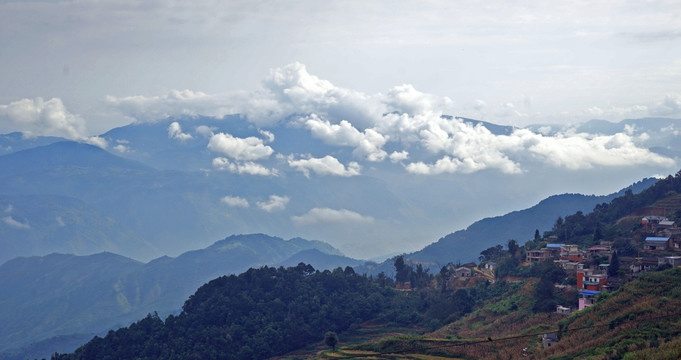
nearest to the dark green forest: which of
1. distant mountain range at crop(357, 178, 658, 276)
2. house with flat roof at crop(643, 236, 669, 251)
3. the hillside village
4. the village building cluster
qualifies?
the hillside village

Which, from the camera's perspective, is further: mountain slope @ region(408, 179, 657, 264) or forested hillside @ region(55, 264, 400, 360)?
mountain slope @ region(408, 179, 657, 264)

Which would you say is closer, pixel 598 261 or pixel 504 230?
pixel 598 261

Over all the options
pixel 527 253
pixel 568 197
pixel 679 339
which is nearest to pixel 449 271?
pixel 527 253

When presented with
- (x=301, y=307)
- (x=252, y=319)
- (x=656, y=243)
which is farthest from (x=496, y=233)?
(x=252, y=319)

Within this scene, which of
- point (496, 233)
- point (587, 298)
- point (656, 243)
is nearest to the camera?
point (587, 298)

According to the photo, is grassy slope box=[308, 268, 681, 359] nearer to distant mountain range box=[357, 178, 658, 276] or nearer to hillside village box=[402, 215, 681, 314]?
hillside village box=[402, 215, 681, 314]

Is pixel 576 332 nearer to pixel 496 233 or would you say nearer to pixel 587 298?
pixel 587 298

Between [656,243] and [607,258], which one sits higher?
[656,243]

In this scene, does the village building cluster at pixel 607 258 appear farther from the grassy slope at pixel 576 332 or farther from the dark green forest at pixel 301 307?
the grassy slope at pixel 576 332

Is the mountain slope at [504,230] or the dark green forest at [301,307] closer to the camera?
the dark green forest at [301,307]

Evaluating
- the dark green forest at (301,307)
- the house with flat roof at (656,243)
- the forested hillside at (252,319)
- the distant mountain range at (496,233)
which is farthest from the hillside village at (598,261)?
the distant mountain range at (496,233)

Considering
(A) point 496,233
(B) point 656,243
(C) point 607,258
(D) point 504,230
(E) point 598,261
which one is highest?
(D) point 504,230

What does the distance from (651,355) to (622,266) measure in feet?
90.9

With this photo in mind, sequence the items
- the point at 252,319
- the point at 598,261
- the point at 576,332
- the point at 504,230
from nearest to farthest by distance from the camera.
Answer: the point at 576,332, the point at 598,261, the point at 252,319, the point at 504,230
